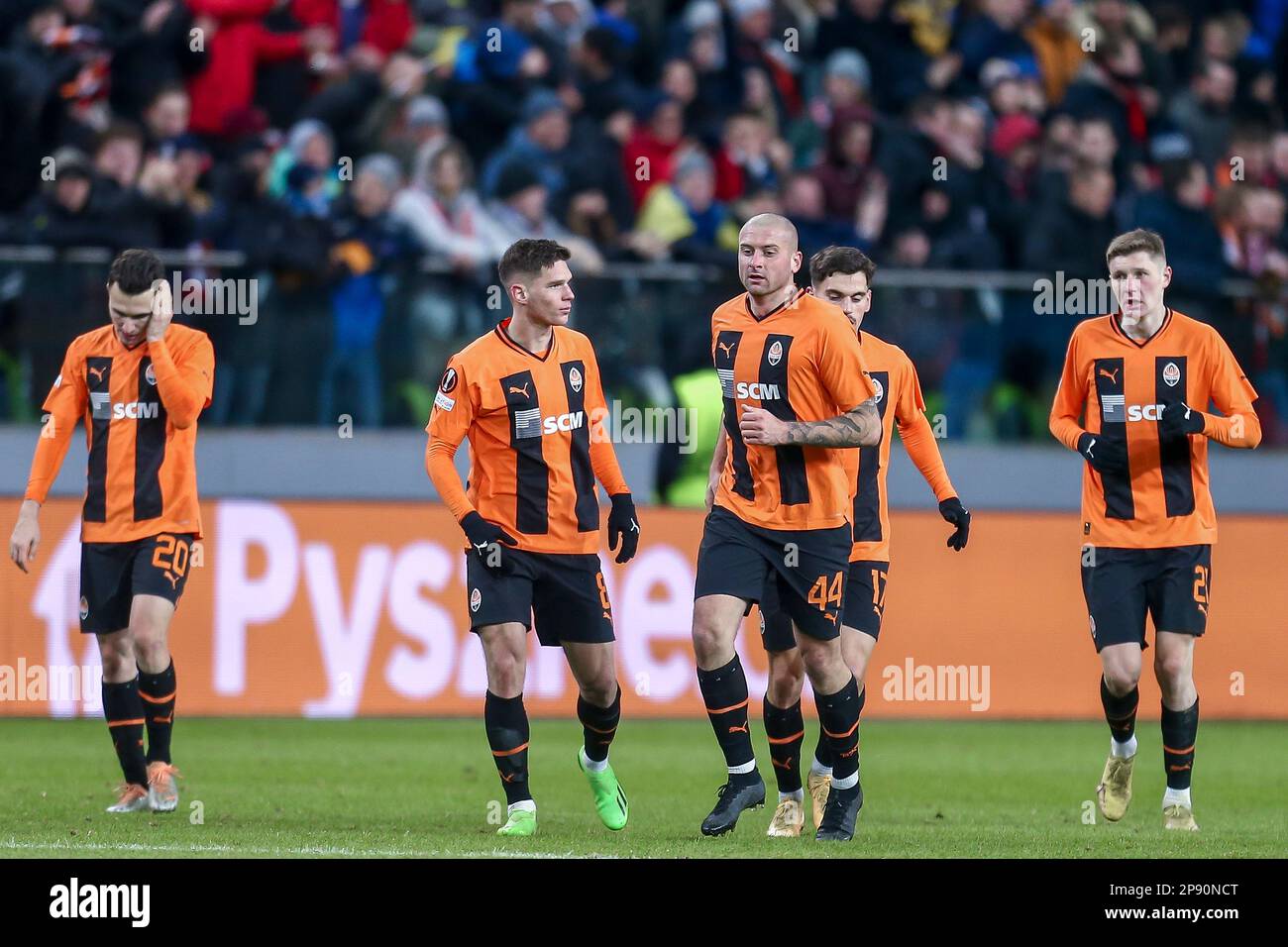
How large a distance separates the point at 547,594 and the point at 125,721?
234 cm

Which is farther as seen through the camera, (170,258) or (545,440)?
(170,258)

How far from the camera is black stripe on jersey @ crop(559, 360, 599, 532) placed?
8.89 metres

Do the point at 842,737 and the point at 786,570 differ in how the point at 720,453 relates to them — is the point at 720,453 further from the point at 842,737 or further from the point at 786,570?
the point at 842,737

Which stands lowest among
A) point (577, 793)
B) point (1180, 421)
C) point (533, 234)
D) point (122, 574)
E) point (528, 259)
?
point (577, 793)

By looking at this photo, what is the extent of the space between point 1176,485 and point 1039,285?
5896 mm

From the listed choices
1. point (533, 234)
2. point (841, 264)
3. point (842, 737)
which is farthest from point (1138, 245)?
point (533, 234)

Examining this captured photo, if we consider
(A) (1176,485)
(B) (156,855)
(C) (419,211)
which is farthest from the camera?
(C) (419,211)

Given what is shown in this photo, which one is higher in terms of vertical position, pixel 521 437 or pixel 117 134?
pixel 117 134

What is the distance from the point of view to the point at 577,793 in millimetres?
10500

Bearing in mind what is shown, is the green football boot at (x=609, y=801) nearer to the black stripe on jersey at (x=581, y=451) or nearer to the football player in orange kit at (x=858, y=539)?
the football player in orange kit at (x=858, y=539)

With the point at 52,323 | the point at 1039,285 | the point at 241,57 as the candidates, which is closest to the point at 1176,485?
the point at 1039,285

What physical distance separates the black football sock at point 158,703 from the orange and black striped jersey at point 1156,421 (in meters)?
4.34

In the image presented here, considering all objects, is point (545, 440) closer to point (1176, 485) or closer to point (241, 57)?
point (1176, 485)

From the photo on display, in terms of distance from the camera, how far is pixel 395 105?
632 inches
